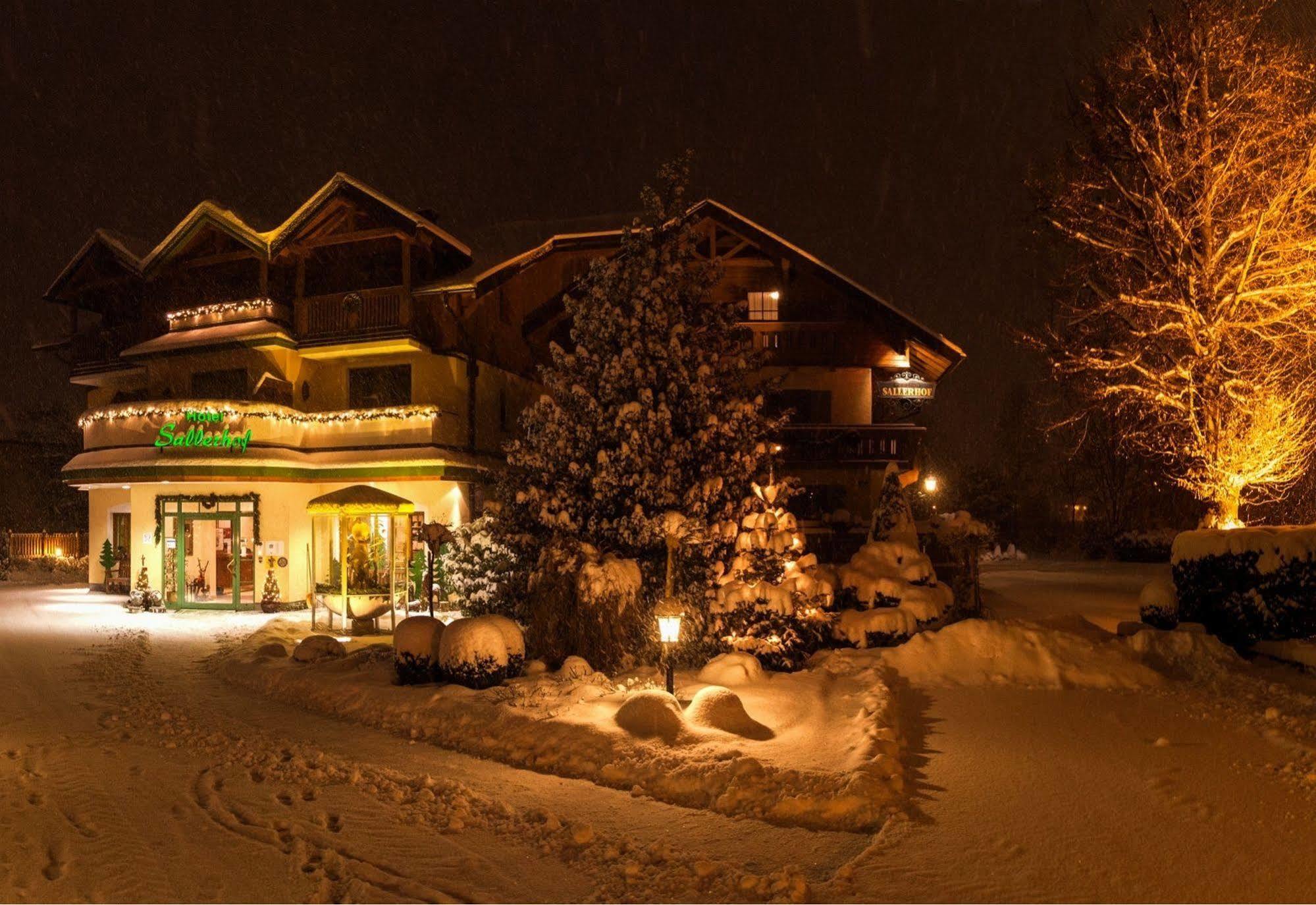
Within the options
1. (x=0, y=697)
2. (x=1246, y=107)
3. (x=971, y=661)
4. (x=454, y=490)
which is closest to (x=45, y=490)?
(x=454, y=490)

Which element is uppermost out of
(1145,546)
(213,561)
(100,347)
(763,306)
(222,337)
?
(763,306)

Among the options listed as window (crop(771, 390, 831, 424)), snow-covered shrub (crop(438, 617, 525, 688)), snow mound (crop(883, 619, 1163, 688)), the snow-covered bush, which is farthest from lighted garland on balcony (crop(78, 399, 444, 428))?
snow mound (crop(883, 619, 1163, 688))

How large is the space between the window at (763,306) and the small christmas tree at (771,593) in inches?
515

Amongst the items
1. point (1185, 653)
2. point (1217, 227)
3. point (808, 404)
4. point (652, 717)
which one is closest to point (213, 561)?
point (808, 404)

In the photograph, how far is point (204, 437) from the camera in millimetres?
23531

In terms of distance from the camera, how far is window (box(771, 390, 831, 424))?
28062 millimetres

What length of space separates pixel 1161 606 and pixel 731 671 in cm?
817

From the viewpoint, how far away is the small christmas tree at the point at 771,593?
13859 mm

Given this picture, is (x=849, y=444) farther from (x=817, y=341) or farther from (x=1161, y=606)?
(x=1161, y=606)

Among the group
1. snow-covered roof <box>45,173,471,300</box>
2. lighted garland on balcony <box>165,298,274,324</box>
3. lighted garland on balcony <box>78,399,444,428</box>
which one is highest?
snow-covered roof <box>45,173,471,300</box>

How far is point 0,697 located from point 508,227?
21861 mm

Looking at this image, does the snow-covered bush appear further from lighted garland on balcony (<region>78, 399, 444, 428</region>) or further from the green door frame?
the green door frame

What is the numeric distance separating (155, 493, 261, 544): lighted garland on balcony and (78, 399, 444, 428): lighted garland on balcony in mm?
2093

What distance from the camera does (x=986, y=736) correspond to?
10.0 meters
